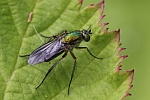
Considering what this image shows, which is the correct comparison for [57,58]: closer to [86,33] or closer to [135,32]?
[86,33]

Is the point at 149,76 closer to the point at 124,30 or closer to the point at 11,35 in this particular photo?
the point at 124,30

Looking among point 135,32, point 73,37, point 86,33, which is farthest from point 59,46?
point 135,32

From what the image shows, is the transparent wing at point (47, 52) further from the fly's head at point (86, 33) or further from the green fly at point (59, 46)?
the fly's head at point (86, 33)

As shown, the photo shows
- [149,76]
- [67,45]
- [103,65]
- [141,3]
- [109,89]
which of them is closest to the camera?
[109,89]

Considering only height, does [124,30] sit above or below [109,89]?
below

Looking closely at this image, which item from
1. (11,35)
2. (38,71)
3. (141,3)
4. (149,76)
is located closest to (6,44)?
(11,35)

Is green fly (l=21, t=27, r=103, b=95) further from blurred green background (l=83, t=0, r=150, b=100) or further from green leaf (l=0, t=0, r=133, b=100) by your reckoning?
blurred green background (l=83, t=0, r=150, b=100)
